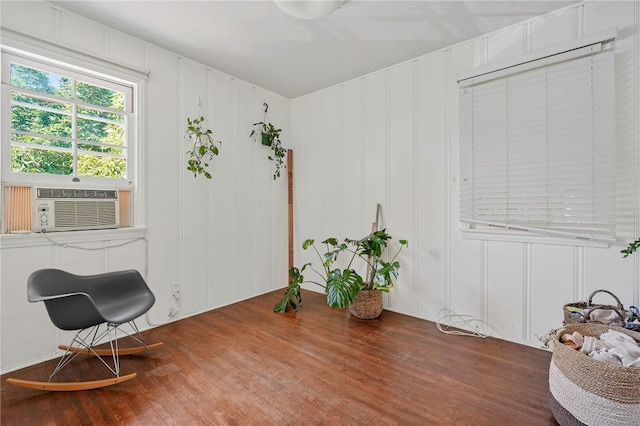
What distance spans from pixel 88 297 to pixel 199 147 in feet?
5.89

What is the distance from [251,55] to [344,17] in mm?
1075

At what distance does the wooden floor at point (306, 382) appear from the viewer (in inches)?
63.1

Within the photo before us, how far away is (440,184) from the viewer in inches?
112

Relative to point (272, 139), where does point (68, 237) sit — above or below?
below

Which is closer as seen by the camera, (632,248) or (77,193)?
(632,248)

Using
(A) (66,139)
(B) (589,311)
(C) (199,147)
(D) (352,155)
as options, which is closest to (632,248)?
(B) (589,311)

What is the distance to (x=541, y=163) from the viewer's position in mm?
2305

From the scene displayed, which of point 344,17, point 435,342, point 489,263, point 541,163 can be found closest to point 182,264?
point 435,342

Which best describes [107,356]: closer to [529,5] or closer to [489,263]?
[489,263]

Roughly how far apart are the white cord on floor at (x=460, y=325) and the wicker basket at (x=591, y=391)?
1016 millimetres

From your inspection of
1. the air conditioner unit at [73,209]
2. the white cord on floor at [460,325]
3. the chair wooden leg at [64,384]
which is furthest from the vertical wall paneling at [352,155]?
the chair wooden leg at [64,384]

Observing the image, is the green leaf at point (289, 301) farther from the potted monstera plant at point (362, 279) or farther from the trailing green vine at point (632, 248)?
the trailing green vine at point (632, 248)

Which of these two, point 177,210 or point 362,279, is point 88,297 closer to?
point 177,210

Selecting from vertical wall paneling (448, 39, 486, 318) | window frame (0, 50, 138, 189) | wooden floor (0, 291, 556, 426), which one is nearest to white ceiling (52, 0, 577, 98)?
vertical wall paneling (448, 39, 486, 318)
